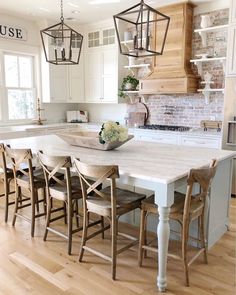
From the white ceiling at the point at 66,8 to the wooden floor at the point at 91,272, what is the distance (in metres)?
3.61

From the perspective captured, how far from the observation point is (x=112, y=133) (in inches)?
112

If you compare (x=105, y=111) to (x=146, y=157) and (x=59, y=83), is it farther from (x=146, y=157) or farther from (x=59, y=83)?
(x=146, y=157)

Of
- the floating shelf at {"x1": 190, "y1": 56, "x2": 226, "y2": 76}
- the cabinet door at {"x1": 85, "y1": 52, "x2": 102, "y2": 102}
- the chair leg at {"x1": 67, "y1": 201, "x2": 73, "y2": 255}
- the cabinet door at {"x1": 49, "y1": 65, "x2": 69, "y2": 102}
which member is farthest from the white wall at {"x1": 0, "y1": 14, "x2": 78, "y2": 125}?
the chair leg at {"x1": 67, "y1": 201, "x2": 73, "y2": 255}

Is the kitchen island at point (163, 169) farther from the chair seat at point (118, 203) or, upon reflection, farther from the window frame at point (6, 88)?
the window frame at point (6, 88)

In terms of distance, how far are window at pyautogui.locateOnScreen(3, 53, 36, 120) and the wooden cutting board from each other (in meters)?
2.04

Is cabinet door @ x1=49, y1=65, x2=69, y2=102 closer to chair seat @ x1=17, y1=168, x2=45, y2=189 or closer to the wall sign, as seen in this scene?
the wall sign

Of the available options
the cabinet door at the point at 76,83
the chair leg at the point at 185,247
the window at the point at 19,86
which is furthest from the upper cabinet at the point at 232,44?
the window at the point at 19,86

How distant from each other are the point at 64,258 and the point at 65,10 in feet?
13.5

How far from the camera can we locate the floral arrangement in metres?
2.83

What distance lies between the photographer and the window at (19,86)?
5.50m

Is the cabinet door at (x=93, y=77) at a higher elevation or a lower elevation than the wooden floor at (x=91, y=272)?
higher

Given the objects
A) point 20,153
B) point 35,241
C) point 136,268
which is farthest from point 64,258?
point 20,153

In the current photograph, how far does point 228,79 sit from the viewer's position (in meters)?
4.03

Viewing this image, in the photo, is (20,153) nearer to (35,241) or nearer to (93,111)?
(35,241)
